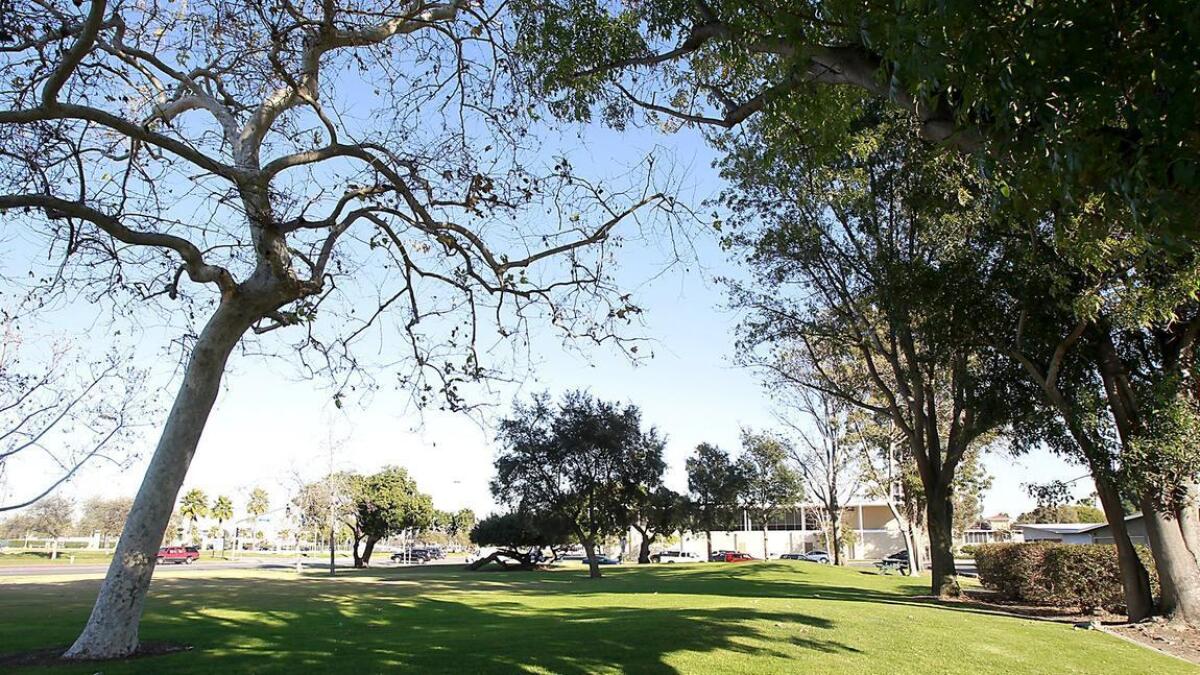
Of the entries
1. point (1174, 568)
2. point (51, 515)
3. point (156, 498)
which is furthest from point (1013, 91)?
point (51, 515)

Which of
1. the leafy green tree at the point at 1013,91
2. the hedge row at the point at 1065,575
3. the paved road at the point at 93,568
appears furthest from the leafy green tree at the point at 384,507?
the leafy green tree at the point at 1013,91

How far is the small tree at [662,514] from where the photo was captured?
4541 centimetres

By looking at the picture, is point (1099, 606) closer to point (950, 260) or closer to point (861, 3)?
point (950, 260)

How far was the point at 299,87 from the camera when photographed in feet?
33.2

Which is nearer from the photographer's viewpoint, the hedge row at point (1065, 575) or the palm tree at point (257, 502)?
the hedge row at point (1065, 575)

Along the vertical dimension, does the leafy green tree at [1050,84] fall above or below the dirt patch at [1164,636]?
above

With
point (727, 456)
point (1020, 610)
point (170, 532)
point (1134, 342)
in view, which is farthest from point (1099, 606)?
point (170, 532)

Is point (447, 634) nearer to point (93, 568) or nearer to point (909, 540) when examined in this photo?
point (909, 540)

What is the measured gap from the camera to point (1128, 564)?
16.1 m

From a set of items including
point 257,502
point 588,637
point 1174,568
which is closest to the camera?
point 588,637

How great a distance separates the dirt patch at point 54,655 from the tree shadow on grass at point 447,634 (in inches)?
14.6

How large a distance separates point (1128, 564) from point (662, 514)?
34036mm

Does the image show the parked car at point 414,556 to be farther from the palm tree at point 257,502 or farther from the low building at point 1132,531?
the low building at point 1132,531

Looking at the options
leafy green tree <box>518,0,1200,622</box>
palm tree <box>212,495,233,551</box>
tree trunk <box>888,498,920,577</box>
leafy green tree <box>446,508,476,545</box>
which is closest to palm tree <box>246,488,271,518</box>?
palm tree <box>212,495,233,551</box>
